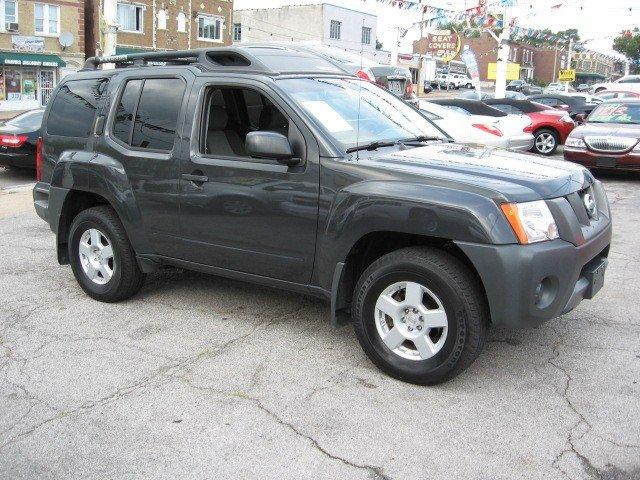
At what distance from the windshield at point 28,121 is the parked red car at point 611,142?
10.1 meters

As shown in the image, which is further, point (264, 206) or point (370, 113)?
point (370, 113)

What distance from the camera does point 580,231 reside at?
3918mm

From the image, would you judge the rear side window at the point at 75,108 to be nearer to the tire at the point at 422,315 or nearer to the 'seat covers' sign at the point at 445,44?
the tire at the point at 422,315

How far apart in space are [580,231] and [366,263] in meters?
1.28

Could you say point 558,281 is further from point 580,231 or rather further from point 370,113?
point 370,113

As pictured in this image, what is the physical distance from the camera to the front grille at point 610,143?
38.6 feet

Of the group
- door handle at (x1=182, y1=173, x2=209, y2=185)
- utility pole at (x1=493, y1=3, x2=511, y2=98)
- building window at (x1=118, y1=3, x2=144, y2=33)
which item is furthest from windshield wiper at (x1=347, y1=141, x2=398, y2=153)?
building window at (x1=118, y1=3, x2=144, y2=33)

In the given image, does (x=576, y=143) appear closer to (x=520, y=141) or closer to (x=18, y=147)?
(x=520, y=141)

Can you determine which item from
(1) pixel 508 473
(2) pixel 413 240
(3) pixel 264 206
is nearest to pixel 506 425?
(1) pixel 508 473

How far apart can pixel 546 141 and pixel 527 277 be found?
1311cm

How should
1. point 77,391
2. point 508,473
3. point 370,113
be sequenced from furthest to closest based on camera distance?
point 370,113 → point 77,391 → point 508,473

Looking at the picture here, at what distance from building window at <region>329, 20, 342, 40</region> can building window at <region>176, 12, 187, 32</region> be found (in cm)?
2197

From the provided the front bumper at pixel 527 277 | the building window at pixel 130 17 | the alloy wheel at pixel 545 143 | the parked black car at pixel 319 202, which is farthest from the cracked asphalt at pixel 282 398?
the building window at pixel 130 17

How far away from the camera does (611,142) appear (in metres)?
11.9
